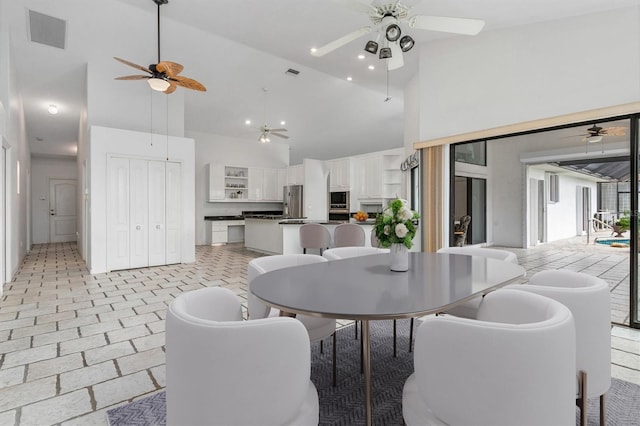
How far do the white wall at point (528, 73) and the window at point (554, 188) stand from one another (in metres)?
7.24

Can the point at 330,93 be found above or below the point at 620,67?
above

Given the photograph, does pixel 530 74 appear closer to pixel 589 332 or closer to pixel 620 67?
pixel 620 67

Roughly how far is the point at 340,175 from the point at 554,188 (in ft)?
21.5

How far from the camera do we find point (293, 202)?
963cm

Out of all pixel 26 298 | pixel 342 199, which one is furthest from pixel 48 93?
pixel 342 199

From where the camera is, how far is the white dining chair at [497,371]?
3.25ft

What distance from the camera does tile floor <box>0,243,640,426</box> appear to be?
1.92 meters

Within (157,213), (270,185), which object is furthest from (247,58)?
(270,185)

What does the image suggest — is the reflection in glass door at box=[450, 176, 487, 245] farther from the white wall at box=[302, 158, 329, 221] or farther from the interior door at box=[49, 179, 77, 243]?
the interior door at box=[49, 179, 77, 243]

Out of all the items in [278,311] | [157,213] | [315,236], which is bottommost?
[278,311]

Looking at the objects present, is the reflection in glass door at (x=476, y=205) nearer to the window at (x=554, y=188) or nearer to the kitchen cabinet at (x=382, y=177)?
the kitchen cabinet at (x=382, y=177)

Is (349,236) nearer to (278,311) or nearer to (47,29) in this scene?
(278,311)

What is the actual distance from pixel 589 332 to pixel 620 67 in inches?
114

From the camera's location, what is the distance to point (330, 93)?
24.8 feet
